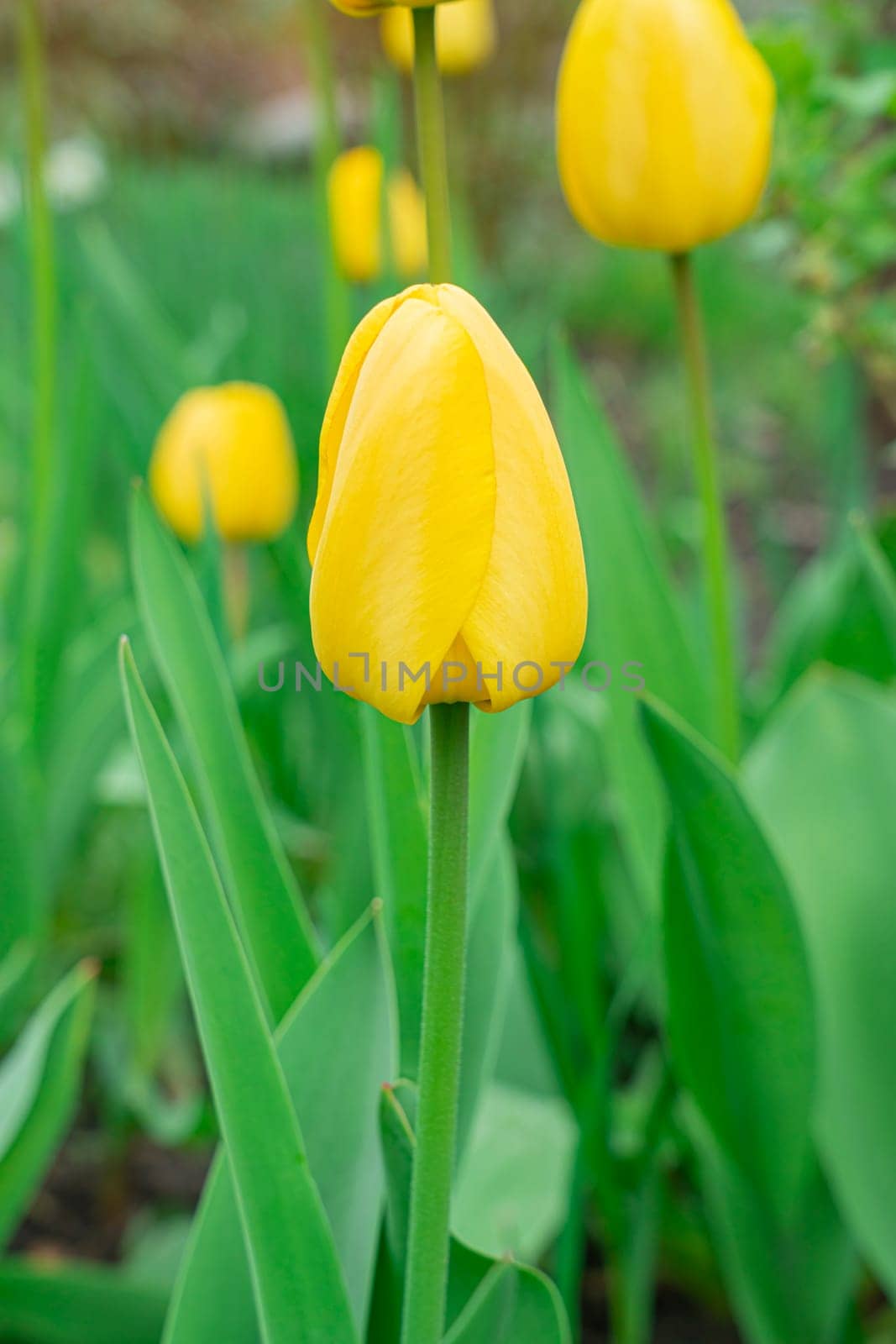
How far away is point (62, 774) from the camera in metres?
1.08

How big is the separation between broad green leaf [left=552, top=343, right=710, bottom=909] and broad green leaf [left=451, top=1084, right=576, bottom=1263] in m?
0.15

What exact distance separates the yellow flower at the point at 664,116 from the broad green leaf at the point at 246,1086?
437 millimetres

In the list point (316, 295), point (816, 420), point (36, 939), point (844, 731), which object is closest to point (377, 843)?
point (844, 731)

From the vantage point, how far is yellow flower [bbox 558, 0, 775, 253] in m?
0.72

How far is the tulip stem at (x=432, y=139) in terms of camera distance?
53 centimetres

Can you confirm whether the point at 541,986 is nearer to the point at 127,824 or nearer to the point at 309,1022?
the point at 309,1022

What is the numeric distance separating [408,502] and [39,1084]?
50 cm

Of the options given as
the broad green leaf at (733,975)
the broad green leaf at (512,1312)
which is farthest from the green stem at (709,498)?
the broad green leaf at (512,1312)

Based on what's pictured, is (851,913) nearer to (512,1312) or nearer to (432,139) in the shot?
(512,1312)

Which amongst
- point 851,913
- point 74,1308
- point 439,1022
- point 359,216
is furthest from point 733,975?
point 359,216

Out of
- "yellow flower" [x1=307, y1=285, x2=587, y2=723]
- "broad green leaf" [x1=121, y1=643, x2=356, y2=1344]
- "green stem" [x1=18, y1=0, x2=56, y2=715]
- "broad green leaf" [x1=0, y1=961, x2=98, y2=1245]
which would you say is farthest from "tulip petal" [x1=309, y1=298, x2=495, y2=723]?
"green stem" [x1=18, y1=0, x2=56, y2=715]

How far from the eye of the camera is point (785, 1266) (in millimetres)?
785

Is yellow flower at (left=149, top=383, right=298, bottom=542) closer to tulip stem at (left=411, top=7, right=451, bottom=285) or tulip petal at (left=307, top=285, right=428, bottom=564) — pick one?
tulip stem at (left=411, top=7, right=451, bottom=285)

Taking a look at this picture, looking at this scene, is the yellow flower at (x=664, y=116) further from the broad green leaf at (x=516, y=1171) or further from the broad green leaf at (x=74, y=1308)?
the broad green leaf at (x=74, y=1308)
